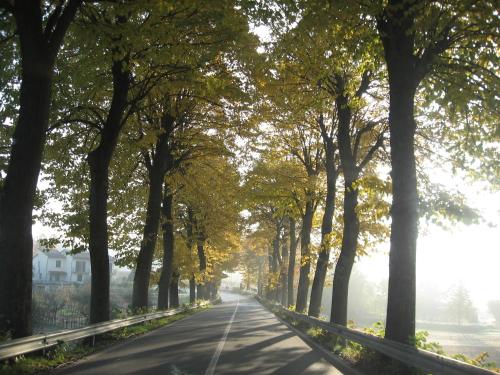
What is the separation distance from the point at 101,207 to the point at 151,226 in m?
6.75

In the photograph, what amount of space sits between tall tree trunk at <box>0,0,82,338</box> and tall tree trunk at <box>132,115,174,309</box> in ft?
32.9

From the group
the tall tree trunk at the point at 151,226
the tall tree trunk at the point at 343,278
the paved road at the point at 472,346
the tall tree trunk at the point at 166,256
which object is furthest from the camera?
the paved road at the point at 472,346

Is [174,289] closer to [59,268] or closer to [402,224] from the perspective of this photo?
[402,224]

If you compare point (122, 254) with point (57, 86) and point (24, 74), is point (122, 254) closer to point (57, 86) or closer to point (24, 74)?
point (57, 86)

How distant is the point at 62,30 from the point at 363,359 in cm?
857

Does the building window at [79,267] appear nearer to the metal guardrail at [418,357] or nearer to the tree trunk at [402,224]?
the metal guardrail at [418,357]

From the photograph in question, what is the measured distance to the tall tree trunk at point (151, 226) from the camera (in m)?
19.8

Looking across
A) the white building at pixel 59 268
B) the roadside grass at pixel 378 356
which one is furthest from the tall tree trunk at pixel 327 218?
the white building at pixel 59 268

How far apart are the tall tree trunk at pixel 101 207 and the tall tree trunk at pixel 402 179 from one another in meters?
7.56

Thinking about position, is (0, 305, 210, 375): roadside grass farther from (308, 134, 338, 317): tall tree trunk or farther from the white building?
the white building

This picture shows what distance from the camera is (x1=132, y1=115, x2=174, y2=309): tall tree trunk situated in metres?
19.8

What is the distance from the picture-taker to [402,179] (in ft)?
29.5

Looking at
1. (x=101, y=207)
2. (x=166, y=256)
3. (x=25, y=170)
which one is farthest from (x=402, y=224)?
(x=166, y=256)

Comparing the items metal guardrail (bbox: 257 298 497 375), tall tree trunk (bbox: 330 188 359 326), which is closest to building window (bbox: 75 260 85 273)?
tall tree trunk (bbox: 330 188 359 326)
